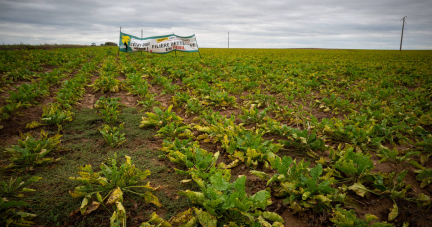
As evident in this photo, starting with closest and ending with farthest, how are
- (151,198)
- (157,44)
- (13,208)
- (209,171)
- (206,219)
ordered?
1. (206,219)
2. (13,208)
3. (151,198)
4. (209,171)
5. (157,44)

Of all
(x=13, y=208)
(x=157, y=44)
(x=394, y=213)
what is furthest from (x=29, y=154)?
(x=157, y=44)

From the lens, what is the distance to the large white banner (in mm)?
15492

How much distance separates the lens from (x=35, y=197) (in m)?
2.31

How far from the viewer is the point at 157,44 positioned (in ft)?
51.1

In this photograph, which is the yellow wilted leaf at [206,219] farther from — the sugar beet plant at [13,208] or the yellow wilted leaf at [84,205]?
the sugar beet plant at [13,208]

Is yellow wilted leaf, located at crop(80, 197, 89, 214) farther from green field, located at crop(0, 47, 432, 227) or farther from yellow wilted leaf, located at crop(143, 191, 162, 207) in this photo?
yellow wilted leaf, located at crop(143, 191, 162, 207)

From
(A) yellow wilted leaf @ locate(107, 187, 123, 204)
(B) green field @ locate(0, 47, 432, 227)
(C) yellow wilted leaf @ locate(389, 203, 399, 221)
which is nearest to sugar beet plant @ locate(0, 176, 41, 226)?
(B) green field @ locate(0, 47, 432, 227)

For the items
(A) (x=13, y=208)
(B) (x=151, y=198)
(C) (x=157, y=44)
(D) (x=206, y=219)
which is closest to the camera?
(D) (x=206, y=219)

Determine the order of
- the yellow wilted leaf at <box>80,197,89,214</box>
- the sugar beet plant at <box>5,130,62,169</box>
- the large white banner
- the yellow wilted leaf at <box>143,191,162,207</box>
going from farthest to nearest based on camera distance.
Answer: the large white banner, the sugar beet plant at <box>5,130,62,169</box>, the yellow wilted leaf at <box>143,191,162,207</box>, the yellow wilted leaf at <box>80,197,89,214</box>

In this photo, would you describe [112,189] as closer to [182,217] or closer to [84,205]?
[84,205]

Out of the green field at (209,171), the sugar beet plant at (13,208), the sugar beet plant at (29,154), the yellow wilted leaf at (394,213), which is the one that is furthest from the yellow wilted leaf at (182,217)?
the sugar beet plant at (29,154)

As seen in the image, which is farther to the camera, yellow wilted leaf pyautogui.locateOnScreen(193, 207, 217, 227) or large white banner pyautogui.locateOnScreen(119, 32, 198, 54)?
large white banner pyautogui.locateOnScreen(119, 32, 198, 54)

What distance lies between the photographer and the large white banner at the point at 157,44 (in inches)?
610

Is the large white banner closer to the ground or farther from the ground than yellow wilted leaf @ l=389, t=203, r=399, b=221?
farther from the ground
